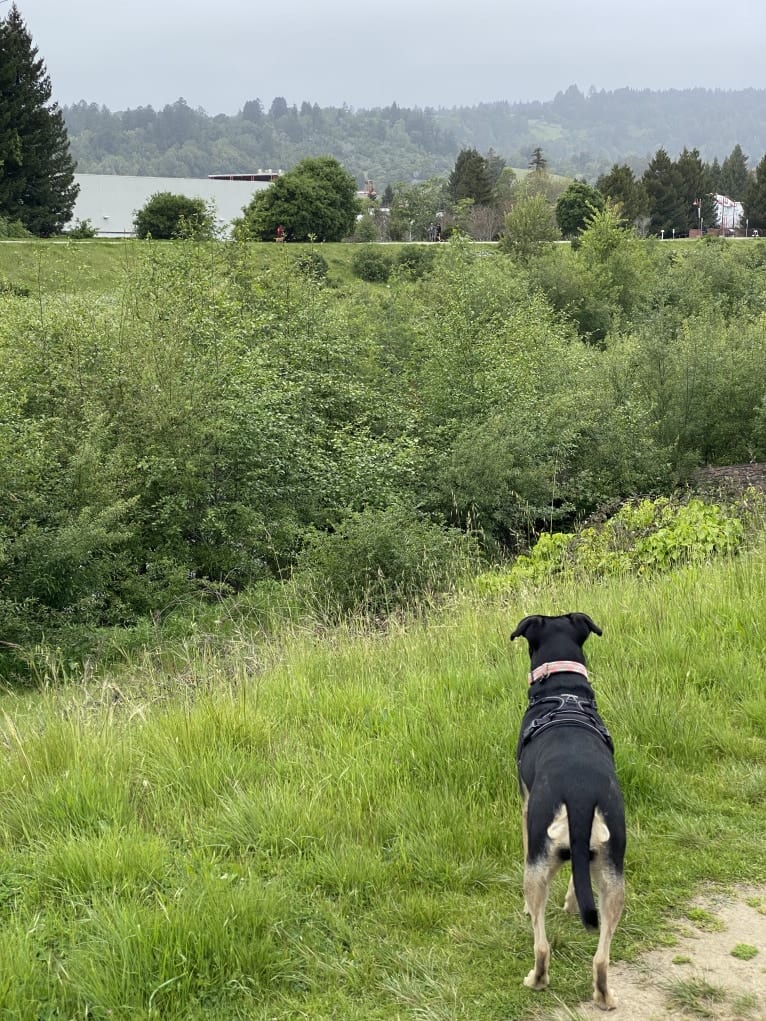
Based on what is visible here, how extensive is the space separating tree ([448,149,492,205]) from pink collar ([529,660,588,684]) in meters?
80.5

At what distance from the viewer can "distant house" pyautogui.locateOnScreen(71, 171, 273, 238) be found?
2660 inches

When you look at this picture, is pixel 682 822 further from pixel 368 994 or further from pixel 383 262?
pixel 383 262

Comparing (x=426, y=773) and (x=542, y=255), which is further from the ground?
(x=542, y=255)

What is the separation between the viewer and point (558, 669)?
3.80 m

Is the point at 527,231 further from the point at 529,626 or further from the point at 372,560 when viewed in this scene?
the point at 529,626

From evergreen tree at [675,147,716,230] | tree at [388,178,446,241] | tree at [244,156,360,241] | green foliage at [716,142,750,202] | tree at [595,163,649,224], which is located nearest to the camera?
tree at [244,156,360,241]

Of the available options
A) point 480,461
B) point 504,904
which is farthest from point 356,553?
point 504,904

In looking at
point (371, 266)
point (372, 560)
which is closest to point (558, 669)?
point (372, 560)

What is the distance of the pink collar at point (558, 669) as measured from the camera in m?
3.79

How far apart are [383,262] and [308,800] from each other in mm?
49680

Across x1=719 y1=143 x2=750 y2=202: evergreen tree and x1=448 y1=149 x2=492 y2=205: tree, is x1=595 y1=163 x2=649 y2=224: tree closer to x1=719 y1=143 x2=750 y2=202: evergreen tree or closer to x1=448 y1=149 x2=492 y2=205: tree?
x1=448 y1=149 x2=492 y2=205: tree

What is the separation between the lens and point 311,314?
20.8 metres

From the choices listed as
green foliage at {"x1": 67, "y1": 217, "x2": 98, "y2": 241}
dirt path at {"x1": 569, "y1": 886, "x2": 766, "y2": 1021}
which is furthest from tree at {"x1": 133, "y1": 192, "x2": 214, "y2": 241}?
dirt path at {"x1": 569, "y1": 886, "x2": 766, "y2": 1021}

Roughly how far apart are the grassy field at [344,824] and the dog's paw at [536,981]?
0.05 m
